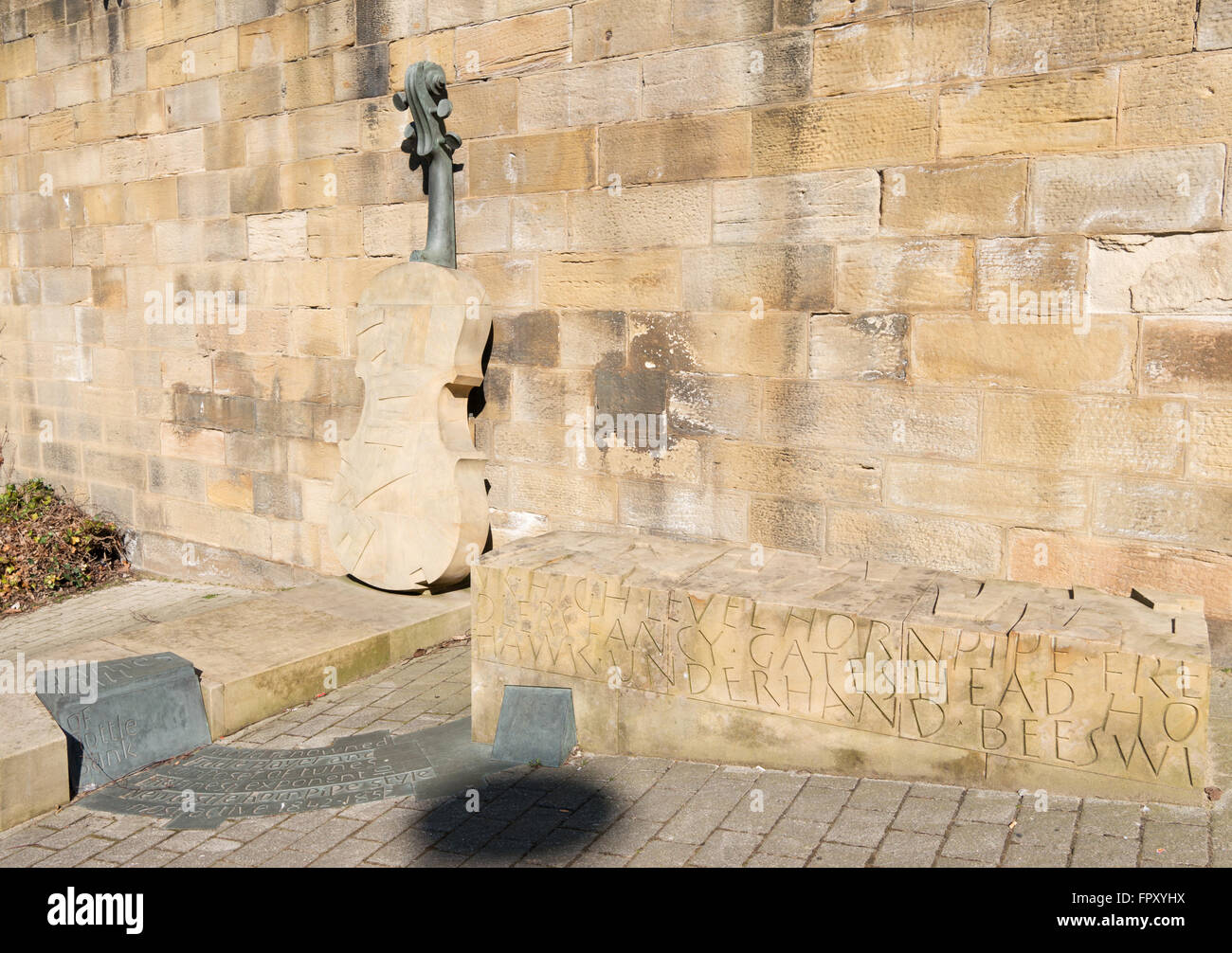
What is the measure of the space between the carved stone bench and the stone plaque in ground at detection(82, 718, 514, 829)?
237 mm

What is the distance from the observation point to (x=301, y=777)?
414 centimetres

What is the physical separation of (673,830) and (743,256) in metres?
2.77

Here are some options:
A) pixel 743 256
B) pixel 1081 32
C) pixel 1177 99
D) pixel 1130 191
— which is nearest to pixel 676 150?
pixel 743 256

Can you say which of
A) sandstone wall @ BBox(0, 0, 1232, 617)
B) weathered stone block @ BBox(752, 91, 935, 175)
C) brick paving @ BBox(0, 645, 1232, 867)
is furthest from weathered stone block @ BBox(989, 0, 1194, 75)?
brick paving @ BBox(0, 645, 1232, 867)

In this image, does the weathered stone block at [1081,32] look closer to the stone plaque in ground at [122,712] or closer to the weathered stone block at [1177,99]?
the weathered stone block at [1177,99]

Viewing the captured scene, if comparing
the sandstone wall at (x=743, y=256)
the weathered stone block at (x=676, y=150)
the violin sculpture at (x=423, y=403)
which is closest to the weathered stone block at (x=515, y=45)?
the sandstone wall at (x=743, y=256)

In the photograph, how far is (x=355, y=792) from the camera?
3.94 m

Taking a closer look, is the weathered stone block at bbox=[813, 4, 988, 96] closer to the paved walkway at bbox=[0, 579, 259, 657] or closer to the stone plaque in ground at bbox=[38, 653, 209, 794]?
the stone plaque in ground at bbox=[38, 653, 209, 794]

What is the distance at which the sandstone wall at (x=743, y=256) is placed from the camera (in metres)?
4.19

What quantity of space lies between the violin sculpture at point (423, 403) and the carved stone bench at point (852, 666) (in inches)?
54.7

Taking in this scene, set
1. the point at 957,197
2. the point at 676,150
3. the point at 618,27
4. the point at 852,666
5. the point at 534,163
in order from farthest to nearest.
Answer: the point at 534,163 < the point at 618,27 < the point at 676,150 < the point at 957,197 < the point at 852,666

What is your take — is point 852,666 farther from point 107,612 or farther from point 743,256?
point 107,612
